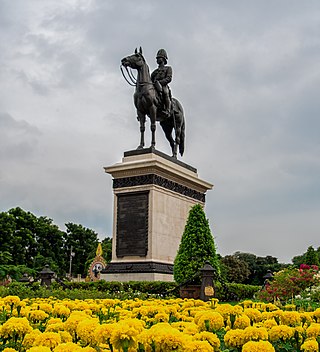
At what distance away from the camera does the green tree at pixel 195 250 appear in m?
15.8

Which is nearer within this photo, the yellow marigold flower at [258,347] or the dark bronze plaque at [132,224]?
the yellow marigold flower at [258,347]

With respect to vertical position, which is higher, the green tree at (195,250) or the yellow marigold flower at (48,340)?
the green tree at (195,250)

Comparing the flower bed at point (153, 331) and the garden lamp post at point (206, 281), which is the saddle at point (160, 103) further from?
the flower bed at point (153, 331)

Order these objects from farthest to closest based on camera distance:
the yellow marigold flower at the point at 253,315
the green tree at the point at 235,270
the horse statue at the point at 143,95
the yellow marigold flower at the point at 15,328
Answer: the green tree at the point at 235,270 < the horse statue at the point at 143,95 < the yellow marigold flower at the point at 253,315 < the yellow marigold flower at the point at 15,328

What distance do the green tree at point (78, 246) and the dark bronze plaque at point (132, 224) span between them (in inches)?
1570

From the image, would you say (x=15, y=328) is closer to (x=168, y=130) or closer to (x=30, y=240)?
(x=168, y=130)

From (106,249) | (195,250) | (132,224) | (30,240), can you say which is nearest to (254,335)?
(195,250)

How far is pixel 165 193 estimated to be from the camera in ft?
70.3

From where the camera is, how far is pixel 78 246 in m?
62.2

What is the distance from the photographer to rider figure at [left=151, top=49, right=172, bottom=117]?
23.0m

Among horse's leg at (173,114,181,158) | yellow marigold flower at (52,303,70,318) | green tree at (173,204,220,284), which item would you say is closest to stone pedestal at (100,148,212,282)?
horse's leg at (173,114,181,158)

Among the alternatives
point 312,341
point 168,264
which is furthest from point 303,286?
point 312,341

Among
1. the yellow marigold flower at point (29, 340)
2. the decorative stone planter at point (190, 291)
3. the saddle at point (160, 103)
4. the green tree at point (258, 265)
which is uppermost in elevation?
the saddle at point (160, 103)

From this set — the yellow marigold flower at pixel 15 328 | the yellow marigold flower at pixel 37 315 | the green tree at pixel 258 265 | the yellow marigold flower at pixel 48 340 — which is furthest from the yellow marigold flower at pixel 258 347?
the green tree at pixel 258 265
